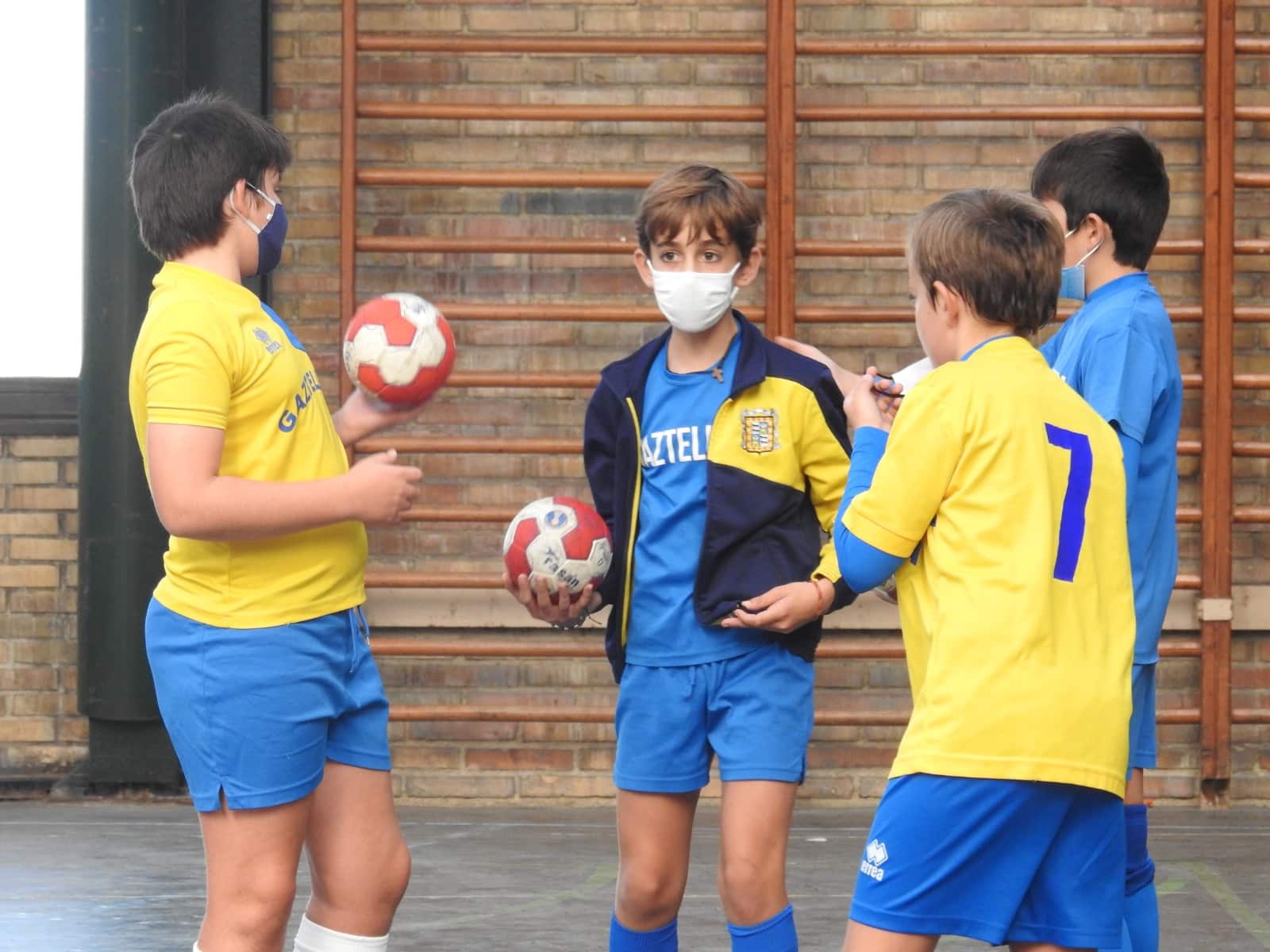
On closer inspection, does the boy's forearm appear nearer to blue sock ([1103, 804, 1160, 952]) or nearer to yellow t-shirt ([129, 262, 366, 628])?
yellow t-shirt ([129, 262, 366, 628])

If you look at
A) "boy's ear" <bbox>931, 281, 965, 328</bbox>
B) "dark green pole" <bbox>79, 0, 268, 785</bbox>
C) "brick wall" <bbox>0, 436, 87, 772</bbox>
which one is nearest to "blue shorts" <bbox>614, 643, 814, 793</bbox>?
"boy's ear" <bbox>931, 281, 965, 328</bbox>

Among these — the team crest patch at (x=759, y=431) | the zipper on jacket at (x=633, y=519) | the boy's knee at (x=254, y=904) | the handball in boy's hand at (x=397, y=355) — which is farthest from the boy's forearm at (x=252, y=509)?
the team crest patch at (x=759, y=431)

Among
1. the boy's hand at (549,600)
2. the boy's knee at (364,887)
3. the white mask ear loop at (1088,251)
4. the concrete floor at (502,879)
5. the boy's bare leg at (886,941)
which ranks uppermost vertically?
the white mask ear loop at (1088,251)

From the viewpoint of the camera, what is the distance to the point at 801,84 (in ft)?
19.5

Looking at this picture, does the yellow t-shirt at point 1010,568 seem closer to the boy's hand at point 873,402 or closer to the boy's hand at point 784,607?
the boy's hand at point 873,402

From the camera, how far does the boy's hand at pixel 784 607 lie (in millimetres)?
2820

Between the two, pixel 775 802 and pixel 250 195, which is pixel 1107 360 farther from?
pixel 250 195

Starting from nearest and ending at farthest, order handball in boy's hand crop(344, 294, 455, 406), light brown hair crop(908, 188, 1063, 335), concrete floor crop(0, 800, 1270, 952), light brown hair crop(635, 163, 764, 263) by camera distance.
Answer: light brown hair crop(908, 188, 1063, 335) → handball in boy's hand crop(344, 294, 455, 406) → light brown hair crop(635, 163, 764, 263) → concrete floor crop(0, 800, 1270, 952)

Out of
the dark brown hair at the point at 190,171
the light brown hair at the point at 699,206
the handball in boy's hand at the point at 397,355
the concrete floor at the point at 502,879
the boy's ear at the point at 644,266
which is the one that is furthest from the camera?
the concrete floor at the point at 502,879

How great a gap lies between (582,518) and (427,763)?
319 centimetres

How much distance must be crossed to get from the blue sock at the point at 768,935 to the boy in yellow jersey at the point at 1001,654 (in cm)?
59

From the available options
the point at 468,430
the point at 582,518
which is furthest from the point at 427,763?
the point at 582,518

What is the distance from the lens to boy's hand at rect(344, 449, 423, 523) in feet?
7.98

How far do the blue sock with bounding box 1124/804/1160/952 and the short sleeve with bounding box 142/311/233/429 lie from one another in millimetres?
1825
